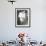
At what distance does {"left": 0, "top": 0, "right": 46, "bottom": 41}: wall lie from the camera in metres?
5.23

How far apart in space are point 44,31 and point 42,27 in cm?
17

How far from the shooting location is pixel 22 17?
5.29 m

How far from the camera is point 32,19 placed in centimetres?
523

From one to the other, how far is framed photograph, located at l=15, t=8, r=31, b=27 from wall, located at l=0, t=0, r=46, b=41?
0.38 feet

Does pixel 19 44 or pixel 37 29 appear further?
pixel 37 29

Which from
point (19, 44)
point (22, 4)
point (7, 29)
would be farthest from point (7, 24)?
point (19, 44)

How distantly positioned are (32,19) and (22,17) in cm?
40

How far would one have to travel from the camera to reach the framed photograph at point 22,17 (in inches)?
207

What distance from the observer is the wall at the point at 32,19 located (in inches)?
206

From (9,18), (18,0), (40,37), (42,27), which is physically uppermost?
(18,0)

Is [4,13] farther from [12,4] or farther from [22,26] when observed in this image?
[22,26]

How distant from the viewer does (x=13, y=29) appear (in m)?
5.27

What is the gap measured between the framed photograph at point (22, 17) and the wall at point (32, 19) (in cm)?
12

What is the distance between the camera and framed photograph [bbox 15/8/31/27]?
17.2ft
